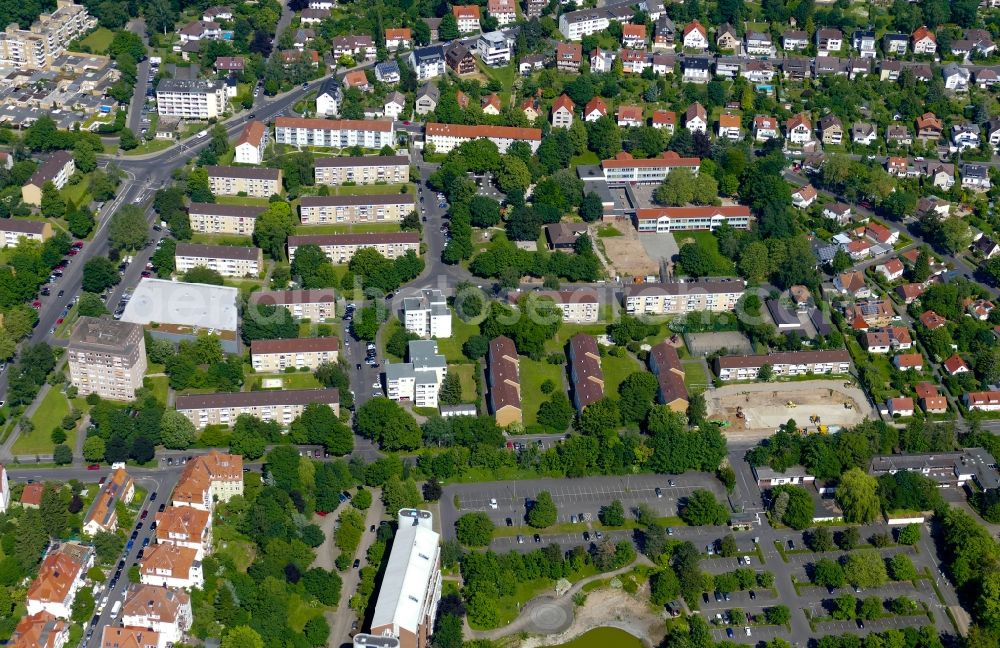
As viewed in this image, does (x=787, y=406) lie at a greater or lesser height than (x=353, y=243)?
lesser

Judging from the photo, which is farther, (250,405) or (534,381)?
(534,381)

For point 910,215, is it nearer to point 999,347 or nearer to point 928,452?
point 999,347

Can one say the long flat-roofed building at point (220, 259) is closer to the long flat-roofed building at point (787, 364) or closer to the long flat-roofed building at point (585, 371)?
the long flat-roofed building at point (585, 371)

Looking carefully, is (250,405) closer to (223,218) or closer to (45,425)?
(45,425)

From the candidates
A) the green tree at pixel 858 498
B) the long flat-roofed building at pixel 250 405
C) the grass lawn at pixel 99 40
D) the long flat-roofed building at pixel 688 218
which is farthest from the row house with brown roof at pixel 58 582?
the grass lawn at pixel 99 40

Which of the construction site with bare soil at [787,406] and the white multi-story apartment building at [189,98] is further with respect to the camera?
the white multi-story apartment building at [189,98]

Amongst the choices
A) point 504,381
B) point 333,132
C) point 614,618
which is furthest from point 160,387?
point 333,132
